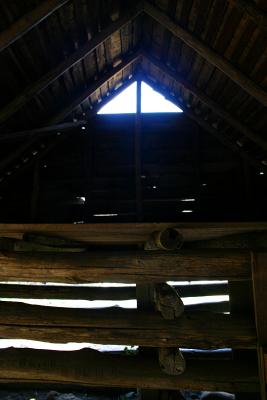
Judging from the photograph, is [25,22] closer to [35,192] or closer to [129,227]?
[129,227]

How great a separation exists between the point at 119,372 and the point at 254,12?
384cm

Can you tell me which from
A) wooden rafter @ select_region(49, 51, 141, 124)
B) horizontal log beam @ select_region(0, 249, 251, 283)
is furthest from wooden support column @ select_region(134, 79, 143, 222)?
horizontal log beam @ select_region(0, 249, 251, 283)

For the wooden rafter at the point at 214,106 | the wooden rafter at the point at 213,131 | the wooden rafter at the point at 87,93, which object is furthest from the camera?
the wooden rafter at the point at 213,131

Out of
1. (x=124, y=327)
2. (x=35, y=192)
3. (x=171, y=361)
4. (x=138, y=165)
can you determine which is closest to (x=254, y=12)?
(x=138, y=165)

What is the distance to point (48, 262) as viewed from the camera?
11.7ft

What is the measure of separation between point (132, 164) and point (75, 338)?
378 cm

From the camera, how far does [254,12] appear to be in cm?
332

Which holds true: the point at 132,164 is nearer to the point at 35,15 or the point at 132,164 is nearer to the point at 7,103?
the point at 7,103

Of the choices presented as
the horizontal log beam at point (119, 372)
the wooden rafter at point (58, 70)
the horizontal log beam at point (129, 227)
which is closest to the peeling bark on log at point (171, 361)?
the horizontal log beam at point (119, 372)

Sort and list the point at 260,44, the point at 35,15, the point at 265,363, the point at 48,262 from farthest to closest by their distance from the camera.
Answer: the point at 260,44 < the point at 48,262 < the point at 35,15 < the point at 265,363

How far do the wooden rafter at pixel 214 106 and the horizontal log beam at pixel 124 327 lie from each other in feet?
9.81

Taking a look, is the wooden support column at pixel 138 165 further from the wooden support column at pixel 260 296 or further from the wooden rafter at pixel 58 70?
the wooden support column at pixel 260 296

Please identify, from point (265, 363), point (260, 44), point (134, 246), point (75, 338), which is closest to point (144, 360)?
point (75, 338)

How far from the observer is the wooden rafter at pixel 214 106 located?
525 cm
